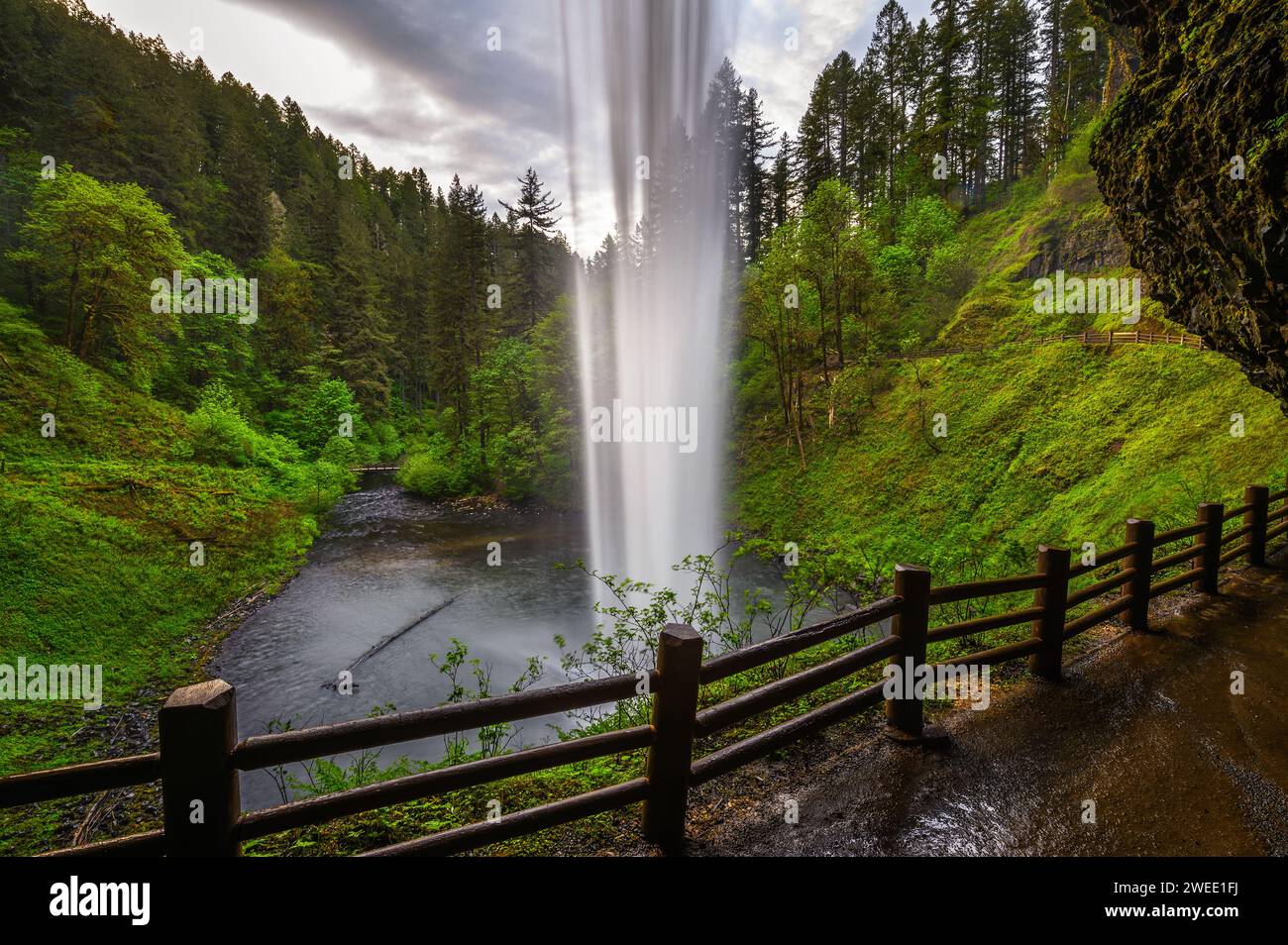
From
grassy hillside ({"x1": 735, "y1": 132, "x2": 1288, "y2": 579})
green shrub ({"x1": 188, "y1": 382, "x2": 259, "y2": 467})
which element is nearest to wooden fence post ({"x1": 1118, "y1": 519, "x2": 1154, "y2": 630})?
grassy hillside ({"x1": 735, "y1": 132, "x2": 1288, "y2": 579})

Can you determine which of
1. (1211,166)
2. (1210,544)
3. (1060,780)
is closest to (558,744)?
(1060,780)

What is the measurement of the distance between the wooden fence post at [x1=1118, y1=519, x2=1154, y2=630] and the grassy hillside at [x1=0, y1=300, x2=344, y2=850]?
1412 centimetres

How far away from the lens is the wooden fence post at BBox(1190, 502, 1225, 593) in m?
7.39

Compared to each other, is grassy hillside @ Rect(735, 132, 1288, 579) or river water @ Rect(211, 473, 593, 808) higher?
grassy hillside @ Rect(735, 132, 1288, 579)

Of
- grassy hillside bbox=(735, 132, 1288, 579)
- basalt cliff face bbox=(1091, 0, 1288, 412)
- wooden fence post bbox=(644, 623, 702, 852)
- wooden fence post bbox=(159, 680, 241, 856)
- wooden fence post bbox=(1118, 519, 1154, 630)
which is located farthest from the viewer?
grassy hillside bbox=(735, 132, 1288, 579)

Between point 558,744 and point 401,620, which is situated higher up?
point 558,744

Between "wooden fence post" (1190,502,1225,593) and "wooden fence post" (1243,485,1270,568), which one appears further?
"wooden fence post" (1243,485,1270,568)

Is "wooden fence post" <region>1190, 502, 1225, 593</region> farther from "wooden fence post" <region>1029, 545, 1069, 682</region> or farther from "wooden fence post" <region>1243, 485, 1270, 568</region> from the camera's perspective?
"wooden fence post" <region>1029, 545, 1069, 682</region>

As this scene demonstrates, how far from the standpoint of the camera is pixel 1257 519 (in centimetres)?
869

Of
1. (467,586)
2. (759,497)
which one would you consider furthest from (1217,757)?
(759,497)

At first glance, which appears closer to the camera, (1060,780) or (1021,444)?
(1060,780)

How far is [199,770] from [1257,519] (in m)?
14.1

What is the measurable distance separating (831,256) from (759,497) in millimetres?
12454

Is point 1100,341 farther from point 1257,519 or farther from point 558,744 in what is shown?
point 558,744
